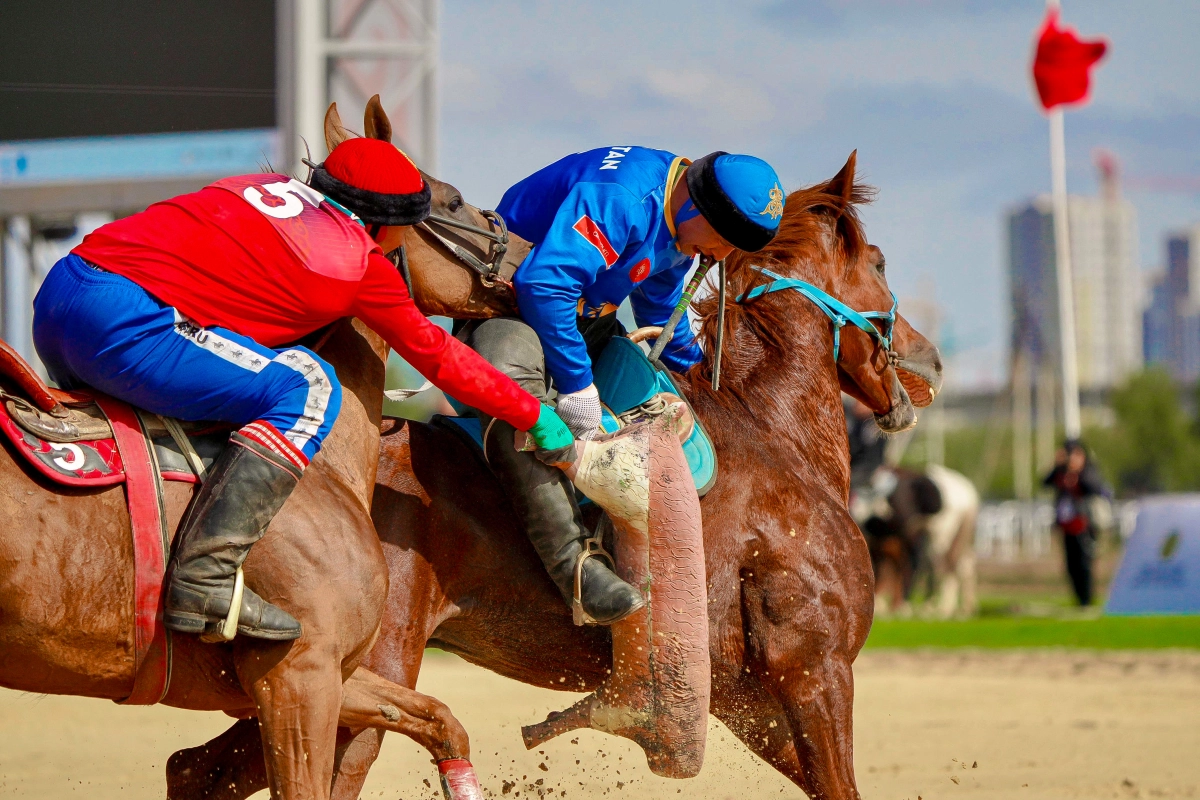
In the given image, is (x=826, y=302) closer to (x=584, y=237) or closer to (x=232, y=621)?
(x=584, y=237)

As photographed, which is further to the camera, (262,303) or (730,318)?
(730,318)

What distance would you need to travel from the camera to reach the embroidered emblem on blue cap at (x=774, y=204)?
12.9ft

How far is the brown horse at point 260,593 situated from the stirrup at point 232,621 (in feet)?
0.21

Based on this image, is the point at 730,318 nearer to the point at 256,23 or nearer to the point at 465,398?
the point at 465,398

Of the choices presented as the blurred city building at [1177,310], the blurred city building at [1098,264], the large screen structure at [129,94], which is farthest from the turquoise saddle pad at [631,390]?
the blurred city building at [1177,310]

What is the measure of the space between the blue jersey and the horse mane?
0.42 m

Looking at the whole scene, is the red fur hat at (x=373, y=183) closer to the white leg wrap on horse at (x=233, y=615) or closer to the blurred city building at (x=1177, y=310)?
the white leg wrap on horse at (x=233, y=615)

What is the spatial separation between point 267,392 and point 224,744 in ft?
4.63

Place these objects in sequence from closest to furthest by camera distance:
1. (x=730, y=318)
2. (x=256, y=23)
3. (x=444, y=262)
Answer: (x=444, y=262) → (x=730, y=318) → (x=256, y=23)

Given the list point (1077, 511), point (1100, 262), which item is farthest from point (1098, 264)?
point (1077, 511)

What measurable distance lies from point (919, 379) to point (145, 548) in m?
2.89

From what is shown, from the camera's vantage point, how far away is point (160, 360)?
9.93ft

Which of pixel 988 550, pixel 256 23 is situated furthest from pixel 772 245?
pixel 988 550

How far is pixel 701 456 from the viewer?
4.13 metres
